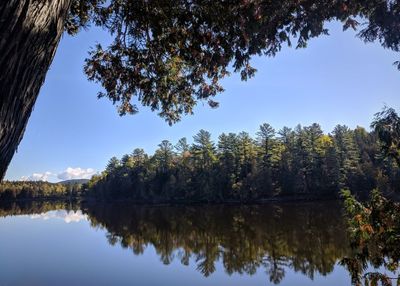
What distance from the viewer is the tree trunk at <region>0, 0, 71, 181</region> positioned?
1.35 m

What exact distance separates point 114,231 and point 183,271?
17.3 meters

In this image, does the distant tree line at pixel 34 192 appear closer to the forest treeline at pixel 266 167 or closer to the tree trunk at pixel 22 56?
the forest treeline at pixel 266 167

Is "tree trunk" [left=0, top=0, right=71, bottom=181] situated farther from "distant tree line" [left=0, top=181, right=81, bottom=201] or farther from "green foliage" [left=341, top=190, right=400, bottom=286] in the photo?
"distant tree line" [left=0, top=181, right=81, bottom=201]

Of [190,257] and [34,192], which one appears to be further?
[34,192]

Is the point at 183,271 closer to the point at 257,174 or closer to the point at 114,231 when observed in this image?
the point at 114,231

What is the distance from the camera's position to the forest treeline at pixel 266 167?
6266cm

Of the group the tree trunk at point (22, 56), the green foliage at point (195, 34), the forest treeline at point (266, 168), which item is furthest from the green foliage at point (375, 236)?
the forest treeline at point (266, 168)

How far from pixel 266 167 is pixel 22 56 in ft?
225

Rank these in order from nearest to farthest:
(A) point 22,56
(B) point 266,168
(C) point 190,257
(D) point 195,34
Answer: (A) point 22,56, (D) point 195,34, (C) point 190,257, (B) point 266,168

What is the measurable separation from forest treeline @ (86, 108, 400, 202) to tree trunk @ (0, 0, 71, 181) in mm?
52482

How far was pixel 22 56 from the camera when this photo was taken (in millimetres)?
1429

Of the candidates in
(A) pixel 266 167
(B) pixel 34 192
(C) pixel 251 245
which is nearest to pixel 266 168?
(A) pixel 266 167

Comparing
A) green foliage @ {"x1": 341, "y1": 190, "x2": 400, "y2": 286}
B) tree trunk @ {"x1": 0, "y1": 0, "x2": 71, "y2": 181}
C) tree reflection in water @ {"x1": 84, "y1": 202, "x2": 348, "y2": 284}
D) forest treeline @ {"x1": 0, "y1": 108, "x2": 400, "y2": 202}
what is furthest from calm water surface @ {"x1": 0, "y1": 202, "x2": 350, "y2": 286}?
forest treeline @ {"x1": 0, "y1": 108, "x2": 400, "y2": 202}

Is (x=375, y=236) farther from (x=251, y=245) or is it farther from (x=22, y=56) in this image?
(x=251, y=245)
